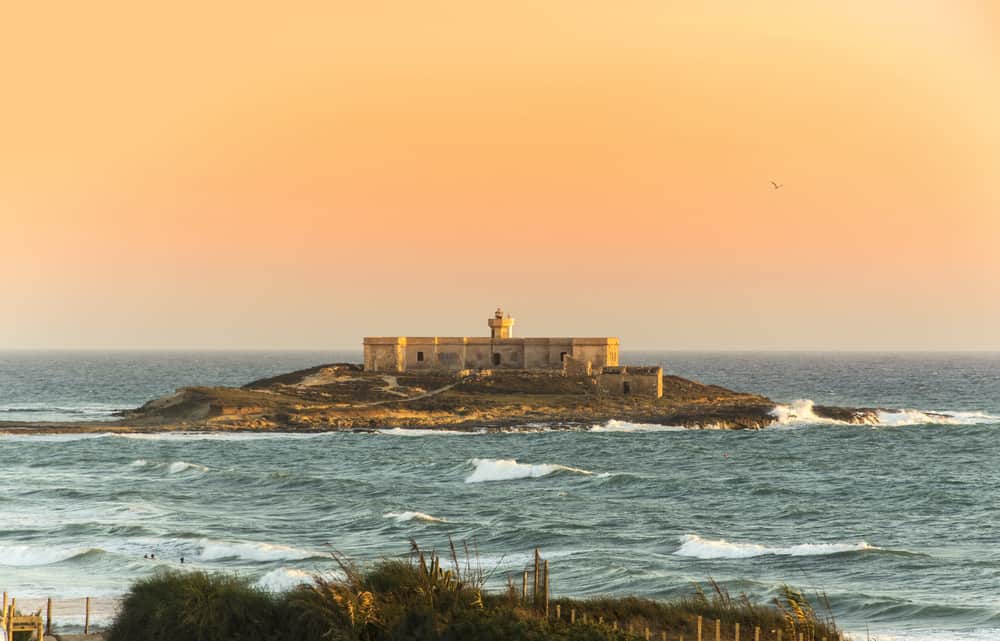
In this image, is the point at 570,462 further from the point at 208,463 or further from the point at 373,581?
the point at 373,581

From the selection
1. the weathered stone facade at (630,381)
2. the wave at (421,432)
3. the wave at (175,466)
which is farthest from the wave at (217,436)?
the weathered stone facade at (630,381)

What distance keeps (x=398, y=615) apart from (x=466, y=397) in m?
73.6

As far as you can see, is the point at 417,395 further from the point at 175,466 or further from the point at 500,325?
the point at 175,466

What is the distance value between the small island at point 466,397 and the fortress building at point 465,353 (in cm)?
8

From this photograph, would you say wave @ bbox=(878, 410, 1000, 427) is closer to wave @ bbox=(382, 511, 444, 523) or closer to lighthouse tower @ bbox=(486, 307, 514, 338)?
lighthouse tower @ bbox=(486, 307, 514, 338)

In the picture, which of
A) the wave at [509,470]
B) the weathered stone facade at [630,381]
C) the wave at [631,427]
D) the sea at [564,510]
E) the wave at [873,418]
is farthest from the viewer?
the weathered stone facade at [630,381]

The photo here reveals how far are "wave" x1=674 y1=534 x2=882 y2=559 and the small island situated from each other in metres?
48.9

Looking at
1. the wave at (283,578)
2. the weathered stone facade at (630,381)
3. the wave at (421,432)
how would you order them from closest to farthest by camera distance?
the wave at (283,578), the wave at (421,432), the weathered stone facade at (630,381)

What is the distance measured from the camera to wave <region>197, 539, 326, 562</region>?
38500 mm

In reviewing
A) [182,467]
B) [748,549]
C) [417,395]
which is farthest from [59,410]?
[748,549]

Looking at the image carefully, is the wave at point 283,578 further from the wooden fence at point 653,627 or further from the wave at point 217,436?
the wave at point 217,436

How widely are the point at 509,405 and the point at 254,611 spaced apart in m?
71.2

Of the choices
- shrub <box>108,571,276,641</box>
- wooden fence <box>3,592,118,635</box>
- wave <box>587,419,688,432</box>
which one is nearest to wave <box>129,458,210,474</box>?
wooden fence <box>3,592,118,635</box>

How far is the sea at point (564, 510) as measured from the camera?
3534 centimetres
